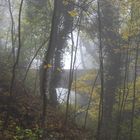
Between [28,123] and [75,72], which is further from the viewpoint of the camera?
[75,72]

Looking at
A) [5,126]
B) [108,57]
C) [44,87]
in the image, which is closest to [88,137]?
[5,126]

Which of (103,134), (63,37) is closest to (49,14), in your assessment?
(63,37)

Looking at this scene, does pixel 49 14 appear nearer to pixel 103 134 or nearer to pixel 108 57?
pixel 108 57

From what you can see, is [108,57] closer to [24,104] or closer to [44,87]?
[24,104]

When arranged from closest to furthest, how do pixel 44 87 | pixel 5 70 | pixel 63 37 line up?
pixel 44 87 < pixel 5 70 < pixel 63 37

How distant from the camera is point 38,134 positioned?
1142 cm

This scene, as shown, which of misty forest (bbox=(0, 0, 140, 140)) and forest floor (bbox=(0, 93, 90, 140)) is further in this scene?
misty forest (bbox=(0, 0, 140, 140))

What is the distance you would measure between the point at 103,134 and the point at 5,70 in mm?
6095

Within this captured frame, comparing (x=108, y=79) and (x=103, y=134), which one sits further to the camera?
(x=108, y=79)

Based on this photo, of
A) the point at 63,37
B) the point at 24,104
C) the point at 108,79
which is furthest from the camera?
the point at 108,79

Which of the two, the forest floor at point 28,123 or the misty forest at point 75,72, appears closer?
the forest floor at point 28,123

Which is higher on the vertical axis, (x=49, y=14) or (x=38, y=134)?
(x=49, y=14)

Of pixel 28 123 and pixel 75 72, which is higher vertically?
pixel 75 72

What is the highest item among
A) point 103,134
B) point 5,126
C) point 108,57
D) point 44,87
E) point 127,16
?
point 127,16
